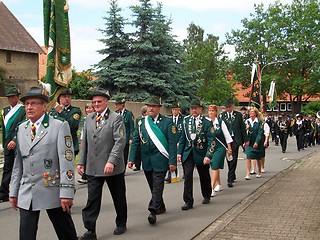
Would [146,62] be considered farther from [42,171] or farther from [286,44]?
[286,44]

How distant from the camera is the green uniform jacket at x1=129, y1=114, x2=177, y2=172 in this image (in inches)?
282

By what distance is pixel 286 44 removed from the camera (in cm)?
5550

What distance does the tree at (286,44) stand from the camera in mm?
54891

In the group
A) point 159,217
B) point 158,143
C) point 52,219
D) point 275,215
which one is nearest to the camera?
point 52,219

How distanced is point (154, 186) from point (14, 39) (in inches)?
1846

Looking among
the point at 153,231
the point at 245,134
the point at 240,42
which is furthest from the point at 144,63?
the point at 240,42

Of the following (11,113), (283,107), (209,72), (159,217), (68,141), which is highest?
(209,72)

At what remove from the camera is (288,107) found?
83.6 metres

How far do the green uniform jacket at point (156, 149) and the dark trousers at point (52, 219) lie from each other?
2.75 meters

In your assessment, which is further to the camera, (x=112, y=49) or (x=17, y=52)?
(x=17, y=52)

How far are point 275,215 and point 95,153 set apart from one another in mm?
3316

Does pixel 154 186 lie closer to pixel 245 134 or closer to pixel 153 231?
Result: pixel 153 231

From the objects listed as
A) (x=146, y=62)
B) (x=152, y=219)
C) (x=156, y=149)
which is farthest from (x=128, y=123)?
(x=146, y=62)

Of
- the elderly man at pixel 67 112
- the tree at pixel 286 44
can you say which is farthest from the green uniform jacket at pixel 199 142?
the tree at pixel 286 44
